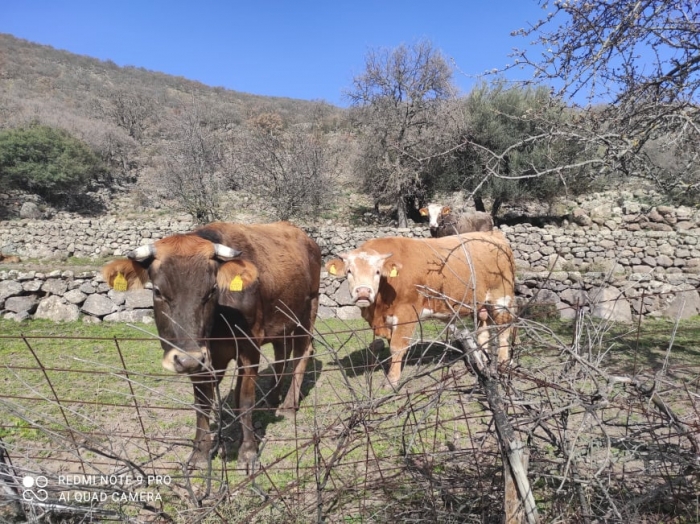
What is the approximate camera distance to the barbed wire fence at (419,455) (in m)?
2.07

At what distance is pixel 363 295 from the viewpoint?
515cm

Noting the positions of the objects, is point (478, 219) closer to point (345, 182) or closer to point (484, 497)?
point (484, 497)

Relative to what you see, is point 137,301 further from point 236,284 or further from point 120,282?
point 236,284

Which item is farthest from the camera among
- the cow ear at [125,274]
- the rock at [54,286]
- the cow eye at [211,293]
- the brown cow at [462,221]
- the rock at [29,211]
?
the rock at [29,211]

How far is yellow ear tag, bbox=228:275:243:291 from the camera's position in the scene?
3.52 meters

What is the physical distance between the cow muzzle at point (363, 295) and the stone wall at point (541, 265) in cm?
214

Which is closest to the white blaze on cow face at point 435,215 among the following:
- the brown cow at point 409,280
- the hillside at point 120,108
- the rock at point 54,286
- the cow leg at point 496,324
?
the brown cow at point 409,280

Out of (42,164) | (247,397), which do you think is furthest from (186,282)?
(42,164)

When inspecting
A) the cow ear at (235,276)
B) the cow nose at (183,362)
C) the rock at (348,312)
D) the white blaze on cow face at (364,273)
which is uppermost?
the cow ear at (235,276)

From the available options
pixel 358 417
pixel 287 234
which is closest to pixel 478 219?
pixel 287 234

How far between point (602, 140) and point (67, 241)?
18.6 meters

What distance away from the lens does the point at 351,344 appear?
7754mm

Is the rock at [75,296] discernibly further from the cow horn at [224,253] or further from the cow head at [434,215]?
the cow head at [434,215]

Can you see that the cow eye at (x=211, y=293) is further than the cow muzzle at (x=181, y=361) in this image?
Yes
